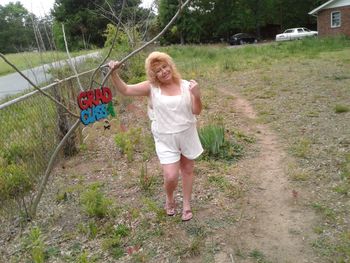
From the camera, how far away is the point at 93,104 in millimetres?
3258

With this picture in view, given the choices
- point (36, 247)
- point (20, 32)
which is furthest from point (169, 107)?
point (20, 32)

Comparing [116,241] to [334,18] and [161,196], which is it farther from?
[334,18]

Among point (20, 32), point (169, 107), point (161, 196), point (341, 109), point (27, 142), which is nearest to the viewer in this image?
point (169, 107)

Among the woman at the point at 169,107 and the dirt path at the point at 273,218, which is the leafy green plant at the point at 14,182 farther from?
the dirt path at the point at 273,218

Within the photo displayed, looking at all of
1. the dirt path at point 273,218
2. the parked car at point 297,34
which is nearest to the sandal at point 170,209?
the dirt path at point 273,218

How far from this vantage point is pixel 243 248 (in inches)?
120

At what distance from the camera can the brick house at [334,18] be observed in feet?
98.7

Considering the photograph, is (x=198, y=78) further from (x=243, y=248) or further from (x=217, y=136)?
(x=243, y=248)

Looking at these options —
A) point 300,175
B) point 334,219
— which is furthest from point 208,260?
point 300,175

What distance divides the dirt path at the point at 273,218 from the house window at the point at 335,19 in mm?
29586

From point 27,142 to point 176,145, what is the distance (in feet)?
7.97

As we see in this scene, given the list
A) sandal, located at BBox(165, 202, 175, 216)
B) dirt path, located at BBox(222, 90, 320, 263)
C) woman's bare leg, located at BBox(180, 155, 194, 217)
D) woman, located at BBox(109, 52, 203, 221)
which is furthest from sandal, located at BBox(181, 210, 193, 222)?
dirt path, located at BBox(222, 90, 320, 263)

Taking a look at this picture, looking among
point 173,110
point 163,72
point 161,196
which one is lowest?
point 161,196

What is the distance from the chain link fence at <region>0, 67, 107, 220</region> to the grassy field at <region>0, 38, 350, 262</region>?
0.82ft
